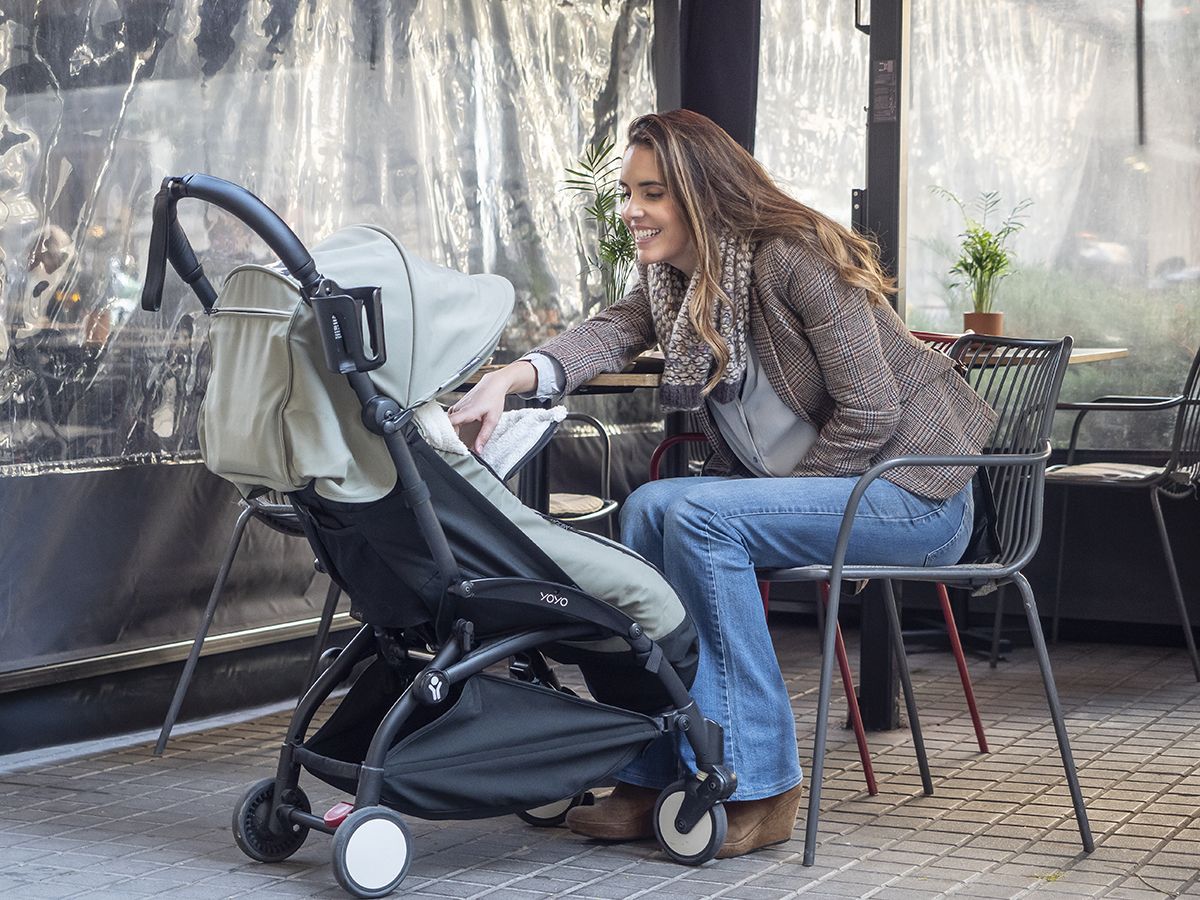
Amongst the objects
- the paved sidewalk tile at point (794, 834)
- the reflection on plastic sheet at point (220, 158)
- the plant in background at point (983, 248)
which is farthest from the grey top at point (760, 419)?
the plant in background at point (983, 248)

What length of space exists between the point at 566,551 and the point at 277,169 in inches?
79.9

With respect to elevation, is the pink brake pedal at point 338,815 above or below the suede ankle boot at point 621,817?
above

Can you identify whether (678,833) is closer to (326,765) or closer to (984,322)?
(326,765)

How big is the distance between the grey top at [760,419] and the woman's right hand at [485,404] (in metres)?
0.08

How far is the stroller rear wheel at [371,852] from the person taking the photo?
2400mm

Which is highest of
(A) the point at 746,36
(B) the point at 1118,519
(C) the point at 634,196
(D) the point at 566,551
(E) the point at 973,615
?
(A) the point at 746,36

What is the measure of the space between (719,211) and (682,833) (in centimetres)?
110

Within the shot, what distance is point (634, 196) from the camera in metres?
2.94

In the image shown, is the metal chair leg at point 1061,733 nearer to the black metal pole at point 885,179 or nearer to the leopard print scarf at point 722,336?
the leopard print scarf at point 722,336

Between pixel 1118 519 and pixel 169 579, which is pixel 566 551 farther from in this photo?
pixel 1118 519

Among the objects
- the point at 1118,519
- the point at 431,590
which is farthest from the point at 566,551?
the point at 1118,519

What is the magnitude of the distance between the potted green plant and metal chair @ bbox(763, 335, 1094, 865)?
1805 millimetres

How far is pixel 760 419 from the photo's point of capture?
2924 mm

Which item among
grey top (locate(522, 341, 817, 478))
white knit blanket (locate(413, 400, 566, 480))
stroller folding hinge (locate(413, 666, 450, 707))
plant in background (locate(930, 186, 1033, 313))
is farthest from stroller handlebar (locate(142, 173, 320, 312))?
plant in background (locate(930, 186, 1033, 313))
